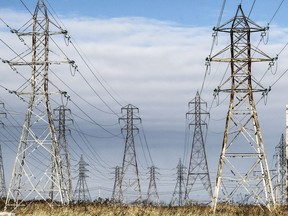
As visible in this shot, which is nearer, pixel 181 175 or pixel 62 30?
pixel 62 30

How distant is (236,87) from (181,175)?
51469mm

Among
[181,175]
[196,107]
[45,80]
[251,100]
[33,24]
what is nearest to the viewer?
[251,100]

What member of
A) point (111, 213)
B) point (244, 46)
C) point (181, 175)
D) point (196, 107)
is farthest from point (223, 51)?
point (181, 175)

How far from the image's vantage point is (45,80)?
34.2 metres

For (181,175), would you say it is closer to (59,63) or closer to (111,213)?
(59,63)

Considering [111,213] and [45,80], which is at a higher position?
[45,80]

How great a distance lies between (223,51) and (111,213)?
10.5 metres

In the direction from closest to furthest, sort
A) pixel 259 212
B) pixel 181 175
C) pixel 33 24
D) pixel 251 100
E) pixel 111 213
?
1. pixel 111 213
2. pixel 259 212
3. pixel 251 100
4. pixel 33 24
5. pixel 181 175

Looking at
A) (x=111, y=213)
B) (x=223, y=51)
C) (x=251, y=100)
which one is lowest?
(x=111, y=213)

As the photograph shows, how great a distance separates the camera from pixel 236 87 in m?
31.1

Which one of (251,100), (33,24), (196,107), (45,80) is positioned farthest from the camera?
(196,107)

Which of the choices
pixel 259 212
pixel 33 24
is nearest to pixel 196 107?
pixel 33 24

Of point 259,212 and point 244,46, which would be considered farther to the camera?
point 244,46

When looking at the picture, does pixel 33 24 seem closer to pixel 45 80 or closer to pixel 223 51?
pixel 45 80
